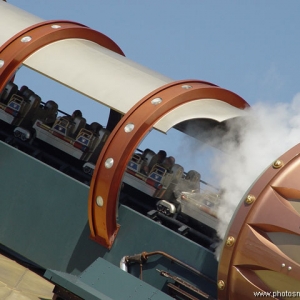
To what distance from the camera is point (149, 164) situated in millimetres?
14617

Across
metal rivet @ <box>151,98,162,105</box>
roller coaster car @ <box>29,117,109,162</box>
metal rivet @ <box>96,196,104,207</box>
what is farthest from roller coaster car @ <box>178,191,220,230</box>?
roller coaster car @ <box>29,117,109,162</box>

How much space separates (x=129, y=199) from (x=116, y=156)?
65.7 inches

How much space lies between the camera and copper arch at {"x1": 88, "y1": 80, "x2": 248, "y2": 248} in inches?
506

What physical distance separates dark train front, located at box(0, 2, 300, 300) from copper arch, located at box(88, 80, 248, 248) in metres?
0.01

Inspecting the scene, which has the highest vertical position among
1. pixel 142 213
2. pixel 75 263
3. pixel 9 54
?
pixel 9 54

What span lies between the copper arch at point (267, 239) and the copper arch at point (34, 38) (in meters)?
4.02

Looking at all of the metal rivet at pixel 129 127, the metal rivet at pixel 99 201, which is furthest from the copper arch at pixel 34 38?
the metal rivet at pixel 99 201

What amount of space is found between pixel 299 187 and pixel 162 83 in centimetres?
296

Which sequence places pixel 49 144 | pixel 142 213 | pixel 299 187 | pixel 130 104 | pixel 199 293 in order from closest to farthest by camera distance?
1. pixel 299 187
2. pixel 199 293
3. pixel 130 104
4. pixel 142 213
5. pixel 49 144

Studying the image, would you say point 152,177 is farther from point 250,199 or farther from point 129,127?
point 250,199

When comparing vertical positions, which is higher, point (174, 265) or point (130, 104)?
point (130, 104)

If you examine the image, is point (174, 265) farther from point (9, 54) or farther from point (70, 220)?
point (9, 54)

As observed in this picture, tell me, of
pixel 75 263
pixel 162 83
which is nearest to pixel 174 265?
pixel 75 263

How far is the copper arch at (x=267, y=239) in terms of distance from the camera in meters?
11.4
